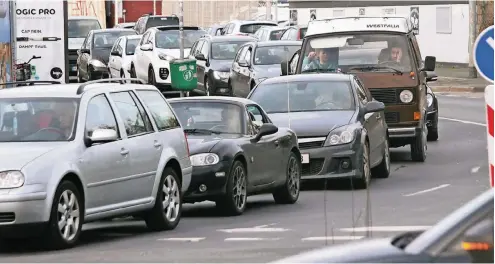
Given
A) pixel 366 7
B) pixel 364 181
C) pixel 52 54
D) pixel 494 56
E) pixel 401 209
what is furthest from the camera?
pixel 366 7

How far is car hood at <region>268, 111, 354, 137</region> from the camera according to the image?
61.0 feet

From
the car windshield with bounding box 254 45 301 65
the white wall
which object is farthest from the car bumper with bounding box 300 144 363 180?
the white wall

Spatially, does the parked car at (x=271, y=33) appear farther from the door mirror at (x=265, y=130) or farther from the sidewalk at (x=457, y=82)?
the door mirror at (x=265, y=130)

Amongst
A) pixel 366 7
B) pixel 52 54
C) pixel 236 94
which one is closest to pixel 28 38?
pixel 52 54

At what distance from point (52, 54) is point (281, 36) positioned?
11.5 metres

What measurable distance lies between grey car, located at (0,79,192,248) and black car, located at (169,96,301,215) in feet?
2.45

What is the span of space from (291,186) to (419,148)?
5.78 metres

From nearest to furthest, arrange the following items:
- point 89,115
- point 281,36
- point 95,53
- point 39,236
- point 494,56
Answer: point 494,56 → point 39,236 → point 89,115 → point 281,36 → point 95,53

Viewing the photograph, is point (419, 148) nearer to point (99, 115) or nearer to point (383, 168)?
point (383, 168)

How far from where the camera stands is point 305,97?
19.6 metres

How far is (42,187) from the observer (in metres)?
12.0

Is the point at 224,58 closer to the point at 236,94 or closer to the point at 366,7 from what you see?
the point at 236,94

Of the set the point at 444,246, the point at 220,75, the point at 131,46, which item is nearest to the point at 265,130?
the point at 444,246

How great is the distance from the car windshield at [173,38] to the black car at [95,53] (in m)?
2.93
